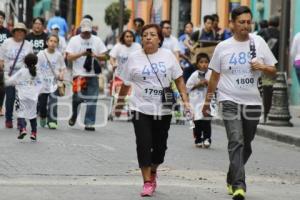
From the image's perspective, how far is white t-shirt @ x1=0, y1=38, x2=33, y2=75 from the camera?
17.2 meters

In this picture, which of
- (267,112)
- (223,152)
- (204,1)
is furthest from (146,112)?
(204,1)

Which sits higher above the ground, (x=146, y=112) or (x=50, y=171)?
(x=146, y=112)

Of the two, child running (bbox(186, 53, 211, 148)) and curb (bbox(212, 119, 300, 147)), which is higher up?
child running (bbox(186, 53, 211, 148))

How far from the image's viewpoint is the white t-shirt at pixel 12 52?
1725cm

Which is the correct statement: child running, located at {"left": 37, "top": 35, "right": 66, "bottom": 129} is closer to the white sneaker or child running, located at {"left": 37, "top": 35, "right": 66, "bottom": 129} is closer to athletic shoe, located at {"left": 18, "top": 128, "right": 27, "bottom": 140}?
athletic shoe, located at {"left": 18, "top": 128, "right": 27, "bottom": 140}

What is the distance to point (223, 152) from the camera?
1448 cm

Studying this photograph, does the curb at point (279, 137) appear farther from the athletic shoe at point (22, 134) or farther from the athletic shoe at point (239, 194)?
A: the athletic shoe at point (239, 194)

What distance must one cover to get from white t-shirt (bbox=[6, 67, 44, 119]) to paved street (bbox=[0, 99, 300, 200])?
0.46 meters

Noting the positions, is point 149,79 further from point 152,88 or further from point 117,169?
point 117,169

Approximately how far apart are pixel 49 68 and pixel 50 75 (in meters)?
0.12

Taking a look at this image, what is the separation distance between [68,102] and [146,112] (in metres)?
13.7

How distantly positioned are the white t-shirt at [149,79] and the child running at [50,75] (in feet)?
22.9

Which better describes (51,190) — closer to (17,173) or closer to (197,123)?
(17,173)

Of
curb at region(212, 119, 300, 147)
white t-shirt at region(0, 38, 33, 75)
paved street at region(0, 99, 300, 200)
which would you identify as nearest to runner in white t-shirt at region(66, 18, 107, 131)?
white t-shirt at region(0, 38, 33, 75)
